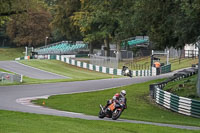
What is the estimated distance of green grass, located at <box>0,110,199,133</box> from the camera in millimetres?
15016

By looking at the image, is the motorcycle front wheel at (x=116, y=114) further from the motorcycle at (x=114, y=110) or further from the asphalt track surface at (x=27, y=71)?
the asphalt track surface at (x=27, y=71)

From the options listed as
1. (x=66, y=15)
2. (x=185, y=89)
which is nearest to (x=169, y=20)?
(x=185, y=89)

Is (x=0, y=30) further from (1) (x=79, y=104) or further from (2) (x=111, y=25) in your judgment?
(1) (x=79, y=104)

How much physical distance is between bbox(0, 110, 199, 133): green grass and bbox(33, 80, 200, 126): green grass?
367 centimetres

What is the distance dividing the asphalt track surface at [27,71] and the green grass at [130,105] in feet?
59.2

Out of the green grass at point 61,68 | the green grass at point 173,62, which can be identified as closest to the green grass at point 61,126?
the green grass at point 61,68

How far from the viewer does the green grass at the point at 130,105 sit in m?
22.0

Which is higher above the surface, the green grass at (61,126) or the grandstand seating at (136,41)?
the grandstand seating at (136,41)

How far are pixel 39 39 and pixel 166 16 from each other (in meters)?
71.1

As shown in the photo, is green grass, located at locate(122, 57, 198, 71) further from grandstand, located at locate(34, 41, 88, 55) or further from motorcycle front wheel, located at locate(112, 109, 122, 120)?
motorcycle front wheel, located at locate(112, 109, 122, 120)

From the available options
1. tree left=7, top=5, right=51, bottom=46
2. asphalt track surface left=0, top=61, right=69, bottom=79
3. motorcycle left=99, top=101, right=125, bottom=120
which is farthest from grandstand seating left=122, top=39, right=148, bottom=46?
motorcycle left=99, top=101, right=125, bottom=120

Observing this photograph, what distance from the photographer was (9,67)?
58188mm

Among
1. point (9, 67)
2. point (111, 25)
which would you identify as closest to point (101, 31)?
point (111, 25)

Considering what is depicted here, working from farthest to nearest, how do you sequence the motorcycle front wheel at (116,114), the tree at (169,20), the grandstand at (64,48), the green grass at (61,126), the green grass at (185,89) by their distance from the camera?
1. the grandstand at (64,48)
2. the green grass at (185,89)
3. the tree at (169,20)
4. the motorcycle front wheel at (116,114)
5. the green grass at (61,126)
